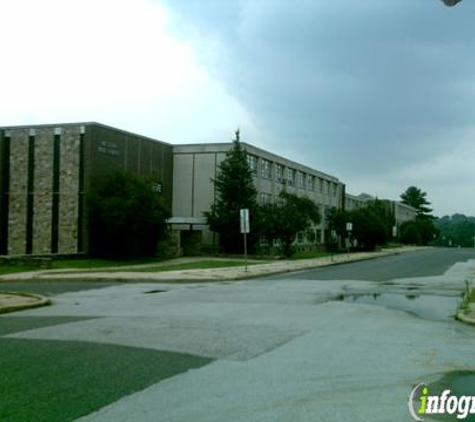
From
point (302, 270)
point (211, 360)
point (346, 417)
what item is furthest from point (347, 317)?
point (302, 270)

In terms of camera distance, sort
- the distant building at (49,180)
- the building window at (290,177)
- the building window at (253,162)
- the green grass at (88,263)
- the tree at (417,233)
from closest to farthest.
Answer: the green grass at (88,263) < the distant building at (49,180) < the building window at (253,162) < the building window at (290,177) < the tree at (417,233)

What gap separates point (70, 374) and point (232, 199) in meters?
41.7

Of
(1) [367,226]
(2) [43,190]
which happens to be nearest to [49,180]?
(2) [43,190]

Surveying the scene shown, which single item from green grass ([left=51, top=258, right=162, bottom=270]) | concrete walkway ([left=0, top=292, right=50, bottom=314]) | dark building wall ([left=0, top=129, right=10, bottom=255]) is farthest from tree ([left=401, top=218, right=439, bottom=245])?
concrete walkway ([left=0, top=292, right=50, bottom=314])

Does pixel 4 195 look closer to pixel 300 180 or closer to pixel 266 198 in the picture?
pixel 266 198

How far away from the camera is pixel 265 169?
62.7 meters

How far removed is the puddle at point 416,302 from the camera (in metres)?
15.3

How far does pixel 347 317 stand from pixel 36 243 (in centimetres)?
3215

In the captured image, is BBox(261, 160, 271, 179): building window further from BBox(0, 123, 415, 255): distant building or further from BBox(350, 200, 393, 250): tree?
BBox(0, 123, 415, 255): distant building

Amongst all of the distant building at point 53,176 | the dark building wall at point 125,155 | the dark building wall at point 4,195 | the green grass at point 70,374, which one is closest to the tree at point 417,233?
the dark building wall at point 125,155

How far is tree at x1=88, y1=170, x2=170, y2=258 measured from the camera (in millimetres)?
39000

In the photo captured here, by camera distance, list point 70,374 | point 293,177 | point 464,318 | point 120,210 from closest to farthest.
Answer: point 70,374
point 464,318
point 120,210
point 293,177

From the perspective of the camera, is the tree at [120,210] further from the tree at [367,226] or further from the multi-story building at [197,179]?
the tree at [367,226]

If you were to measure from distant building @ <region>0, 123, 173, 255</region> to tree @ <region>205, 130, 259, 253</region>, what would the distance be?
8975 mm
